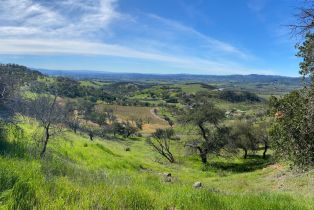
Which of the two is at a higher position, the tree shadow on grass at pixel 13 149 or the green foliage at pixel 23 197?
the green foliage at pixel 23 197

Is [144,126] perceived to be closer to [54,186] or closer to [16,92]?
[16,92]

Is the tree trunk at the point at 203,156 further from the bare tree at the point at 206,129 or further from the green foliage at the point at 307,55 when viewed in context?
the green foliage at the point at 307,55

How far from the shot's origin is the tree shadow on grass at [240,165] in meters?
48.7

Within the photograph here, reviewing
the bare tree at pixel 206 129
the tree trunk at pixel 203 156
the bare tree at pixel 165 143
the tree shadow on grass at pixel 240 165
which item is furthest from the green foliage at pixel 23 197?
the bare tree at pixel 165 143

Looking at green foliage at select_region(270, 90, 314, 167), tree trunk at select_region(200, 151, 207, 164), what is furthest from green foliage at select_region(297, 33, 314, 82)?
tree trunk at select_region(200, 151, 207, 164)

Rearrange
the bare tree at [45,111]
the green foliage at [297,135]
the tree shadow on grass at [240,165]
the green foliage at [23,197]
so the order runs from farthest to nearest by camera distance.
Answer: the tree shadow on grass at [240,165], the bare tree at [45,111], the green foliage at [297,135], the green foliage at [23,197]

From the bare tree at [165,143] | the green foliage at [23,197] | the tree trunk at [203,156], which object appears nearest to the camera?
the green foliage at [23,197]

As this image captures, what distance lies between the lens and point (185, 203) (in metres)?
6.16

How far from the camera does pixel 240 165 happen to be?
52.2 m

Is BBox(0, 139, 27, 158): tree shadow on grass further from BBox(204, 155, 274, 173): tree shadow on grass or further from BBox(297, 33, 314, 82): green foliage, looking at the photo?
BBox(204, 155, 274, 173): tree shadow on grass

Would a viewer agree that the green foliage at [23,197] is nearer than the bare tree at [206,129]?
Yes

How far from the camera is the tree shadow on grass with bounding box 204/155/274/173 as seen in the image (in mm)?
48744

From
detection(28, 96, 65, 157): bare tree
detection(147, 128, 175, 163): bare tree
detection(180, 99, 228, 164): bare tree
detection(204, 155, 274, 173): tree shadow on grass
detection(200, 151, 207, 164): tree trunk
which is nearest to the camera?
detection(28, 96, 65, 157): bare tree

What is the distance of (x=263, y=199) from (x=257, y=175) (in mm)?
29456
